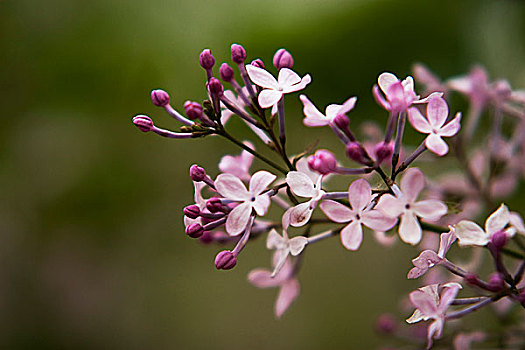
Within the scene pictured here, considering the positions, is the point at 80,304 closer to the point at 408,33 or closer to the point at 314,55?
the point at 314,55

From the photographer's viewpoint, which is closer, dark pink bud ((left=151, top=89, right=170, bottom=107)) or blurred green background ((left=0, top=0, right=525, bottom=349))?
dark pink bud ((left=151, top=89, right=170, bottom=107))

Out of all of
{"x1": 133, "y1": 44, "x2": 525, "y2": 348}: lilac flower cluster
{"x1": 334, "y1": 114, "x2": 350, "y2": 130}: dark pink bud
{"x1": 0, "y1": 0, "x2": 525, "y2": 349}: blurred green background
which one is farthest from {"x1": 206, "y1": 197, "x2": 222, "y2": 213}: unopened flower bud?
{"x1": 0, "y1": 0, "x2": 525, "y2": 349}: blurred green background

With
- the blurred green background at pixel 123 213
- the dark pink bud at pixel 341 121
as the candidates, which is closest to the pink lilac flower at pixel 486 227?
the dark pink bud at pixel 341 121

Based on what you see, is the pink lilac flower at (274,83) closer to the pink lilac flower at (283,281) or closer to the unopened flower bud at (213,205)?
the unopened flower bud at (213,205)

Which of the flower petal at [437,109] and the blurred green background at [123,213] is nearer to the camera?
the flower petal at [437,109]

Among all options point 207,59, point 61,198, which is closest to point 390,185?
point 207,59

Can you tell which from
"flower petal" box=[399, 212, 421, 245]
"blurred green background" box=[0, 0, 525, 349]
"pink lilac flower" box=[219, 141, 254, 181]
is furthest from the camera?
"blurred green background" box=[0, 0, 525, 349]

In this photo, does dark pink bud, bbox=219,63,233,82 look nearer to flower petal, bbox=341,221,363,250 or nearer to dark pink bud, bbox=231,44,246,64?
dark pink bud, bbox=231,44,246,64
